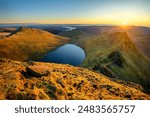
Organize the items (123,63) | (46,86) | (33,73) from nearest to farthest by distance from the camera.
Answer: (46,86)
(33,73)
(123,63)

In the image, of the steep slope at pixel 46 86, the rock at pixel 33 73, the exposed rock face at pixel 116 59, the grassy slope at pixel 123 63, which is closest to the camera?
the steep slope at pixel 46 86

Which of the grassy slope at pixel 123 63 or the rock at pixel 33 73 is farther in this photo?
the grassy slope at pixel 123 63

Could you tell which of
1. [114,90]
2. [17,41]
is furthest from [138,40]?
[114,90]

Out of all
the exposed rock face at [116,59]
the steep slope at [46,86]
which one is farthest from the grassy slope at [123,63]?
the steep slope at [46,86]

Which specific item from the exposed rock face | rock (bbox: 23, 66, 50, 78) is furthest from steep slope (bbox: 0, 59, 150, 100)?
the exposed rock face

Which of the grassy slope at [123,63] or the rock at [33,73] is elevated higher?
the rock at [33,73]

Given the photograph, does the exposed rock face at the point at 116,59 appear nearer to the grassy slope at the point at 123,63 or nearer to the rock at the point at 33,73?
the grassy slope at the point at 123,63

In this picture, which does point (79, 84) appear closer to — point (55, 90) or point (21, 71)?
point (55, 90)

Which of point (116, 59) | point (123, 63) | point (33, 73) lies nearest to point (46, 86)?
point (33, 73)

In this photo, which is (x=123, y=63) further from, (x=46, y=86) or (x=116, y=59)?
(x=46, y=86)

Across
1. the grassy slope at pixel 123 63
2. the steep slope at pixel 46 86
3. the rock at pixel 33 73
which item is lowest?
the grassy slope at pixel 123 63

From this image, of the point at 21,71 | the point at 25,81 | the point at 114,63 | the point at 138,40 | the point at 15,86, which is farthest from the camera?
the point at 138,40
